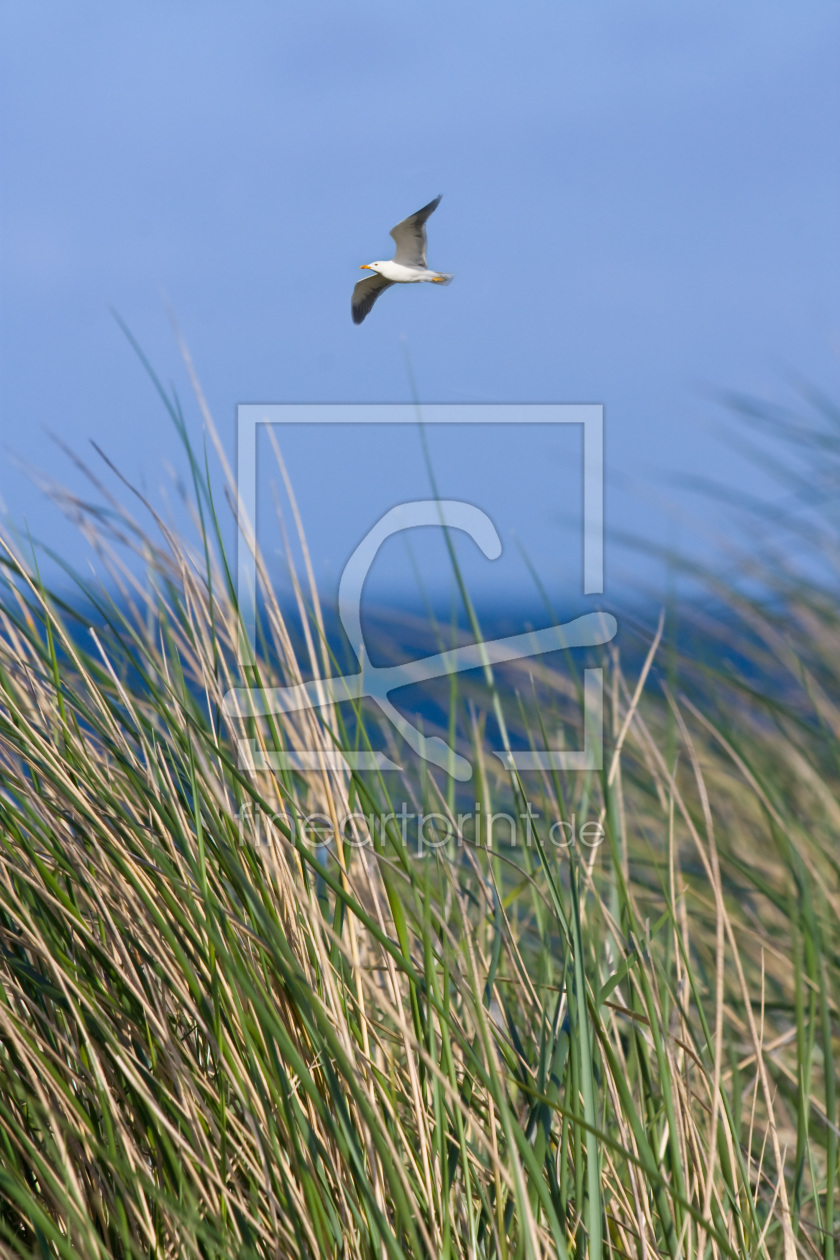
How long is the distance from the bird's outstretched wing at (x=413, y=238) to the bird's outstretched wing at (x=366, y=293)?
0.07 m

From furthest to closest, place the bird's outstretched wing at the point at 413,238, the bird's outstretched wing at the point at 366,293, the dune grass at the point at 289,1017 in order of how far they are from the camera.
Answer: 1. the bird's outstretched wing at the point at 366,293
2. the bird's outstretched wing at the point at 413,238
3. the dune grass at the point at 289,1017

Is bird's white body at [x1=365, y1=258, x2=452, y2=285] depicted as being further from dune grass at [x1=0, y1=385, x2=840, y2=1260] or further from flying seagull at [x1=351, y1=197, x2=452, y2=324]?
dune grass at [x1=0, y1=385, x2=840, y2=1260]

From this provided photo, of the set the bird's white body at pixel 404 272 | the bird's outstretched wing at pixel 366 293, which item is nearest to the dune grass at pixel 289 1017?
the bird's white body at pixel 404 272

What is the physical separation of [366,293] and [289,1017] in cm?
211

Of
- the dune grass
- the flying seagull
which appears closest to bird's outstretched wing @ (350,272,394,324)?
the flying seagull

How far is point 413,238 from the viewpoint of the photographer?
2500 millimetres

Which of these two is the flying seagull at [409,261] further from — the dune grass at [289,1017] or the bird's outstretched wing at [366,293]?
the dune grass at [289,1017]

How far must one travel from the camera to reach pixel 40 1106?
1.02m

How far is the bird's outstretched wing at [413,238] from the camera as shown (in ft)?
8.02

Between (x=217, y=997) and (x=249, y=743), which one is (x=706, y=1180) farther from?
(x=249, y=743)

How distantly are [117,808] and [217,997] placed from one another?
240 millimetres

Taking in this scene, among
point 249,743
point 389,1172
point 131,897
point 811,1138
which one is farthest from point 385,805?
point 811,1138

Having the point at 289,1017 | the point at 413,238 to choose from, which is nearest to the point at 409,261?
the point at 413,238

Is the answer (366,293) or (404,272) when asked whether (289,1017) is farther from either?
(366,293)
